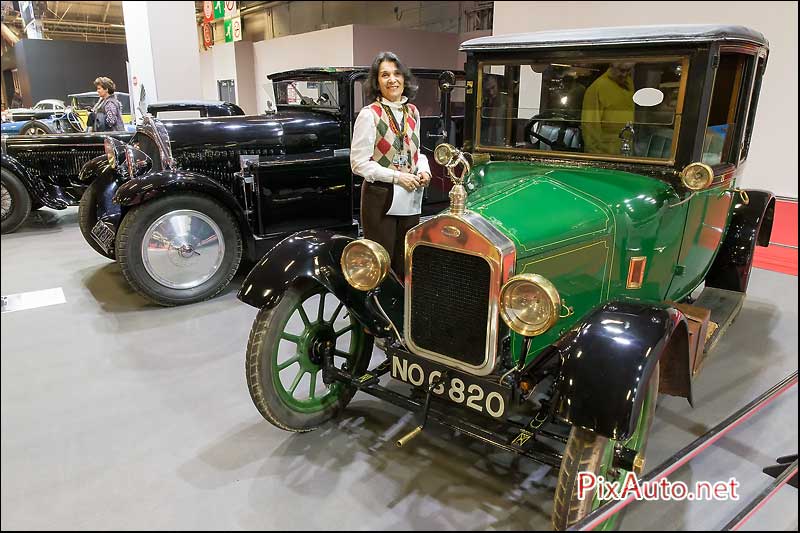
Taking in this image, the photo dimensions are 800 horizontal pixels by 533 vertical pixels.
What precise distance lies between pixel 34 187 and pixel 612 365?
249 inches

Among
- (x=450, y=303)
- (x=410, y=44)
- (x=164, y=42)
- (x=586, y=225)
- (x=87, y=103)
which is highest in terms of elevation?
(x=410, y=44)

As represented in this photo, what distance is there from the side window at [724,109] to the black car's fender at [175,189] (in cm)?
293

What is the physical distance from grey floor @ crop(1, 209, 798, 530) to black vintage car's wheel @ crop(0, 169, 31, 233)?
3058 mm

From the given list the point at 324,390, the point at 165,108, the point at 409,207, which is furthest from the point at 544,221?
the point at 165,108

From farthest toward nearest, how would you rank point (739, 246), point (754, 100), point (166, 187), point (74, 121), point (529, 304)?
point (74, 121) < point (166, 187) < point (739, 246) < point (754, 100) < point (529, 304)

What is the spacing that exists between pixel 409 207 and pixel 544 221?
3.17 ft

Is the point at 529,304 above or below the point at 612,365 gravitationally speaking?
above

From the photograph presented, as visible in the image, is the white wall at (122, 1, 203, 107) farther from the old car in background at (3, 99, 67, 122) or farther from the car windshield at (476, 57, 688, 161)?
the old car in background at (3, 99, 67, 122)

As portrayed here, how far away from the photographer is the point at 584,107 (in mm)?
2559

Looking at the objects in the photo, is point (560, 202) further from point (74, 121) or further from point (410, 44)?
point (74, 121)

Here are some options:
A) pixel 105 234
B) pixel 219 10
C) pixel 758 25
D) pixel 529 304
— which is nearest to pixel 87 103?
pixel 105 234

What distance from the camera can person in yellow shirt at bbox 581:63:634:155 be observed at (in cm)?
238

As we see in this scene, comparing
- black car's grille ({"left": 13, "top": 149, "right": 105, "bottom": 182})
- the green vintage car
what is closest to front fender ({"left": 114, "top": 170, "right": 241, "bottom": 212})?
the green vintage car

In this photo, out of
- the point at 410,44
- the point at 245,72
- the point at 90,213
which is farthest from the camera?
the point at 245,72
